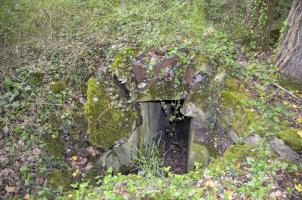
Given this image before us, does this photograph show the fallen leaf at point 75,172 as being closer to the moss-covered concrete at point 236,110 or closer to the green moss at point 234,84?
the moss-covered concrete at point 236,110

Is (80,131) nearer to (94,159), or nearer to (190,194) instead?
(94,159)

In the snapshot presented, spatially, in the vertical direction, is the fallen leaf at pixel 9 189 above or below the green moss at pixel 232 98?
below

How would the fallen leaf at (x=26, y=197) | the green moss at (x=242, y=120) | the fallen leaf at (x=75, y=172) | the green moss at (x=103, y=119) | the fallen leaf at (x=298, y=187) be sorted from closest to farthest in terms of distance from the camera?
the fallen leaf at (x=298, y=187) → the fallen leaf at (x=26, y=197) → the green moss at (x=242, y=120) → the fallen leaf at (x=75, y=172) → the green moss at (x=103, y=119)

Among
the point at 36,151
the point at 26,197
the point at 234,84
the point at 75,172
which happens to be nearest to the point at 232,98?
the point at 234,84

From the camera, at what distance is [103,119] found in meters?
5.35

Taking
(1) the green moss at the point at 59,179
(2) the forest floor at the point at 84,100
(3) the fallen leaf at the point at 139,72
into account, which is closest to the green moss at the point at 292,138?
(2) the forest floor at the point at 84,100

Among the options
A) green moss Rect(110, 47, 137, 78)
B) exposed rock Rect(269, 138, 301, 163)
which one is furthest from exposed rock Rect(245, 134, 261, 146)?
green moss Rect(110, 47, 137, 78)

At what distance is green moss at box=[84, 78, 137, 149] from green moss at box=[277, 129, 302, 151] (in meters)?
2.55

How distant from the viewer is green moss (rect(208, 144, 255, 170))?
4.10m

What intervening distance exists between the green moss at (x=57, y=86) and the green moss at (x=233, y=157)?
3145mm

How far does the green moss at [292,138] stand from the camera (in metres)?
4.23

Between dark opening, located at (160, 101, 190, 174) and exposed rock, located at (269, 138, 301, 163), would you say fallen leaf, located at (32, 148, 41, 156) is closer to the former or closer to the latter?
dark opening, located at (160, 101, 190, 174)

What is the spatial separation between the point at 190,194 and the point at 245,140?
1.64 metres

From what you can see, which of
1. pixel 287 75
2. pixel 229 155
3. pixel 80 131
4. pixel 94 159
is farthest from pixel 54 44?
pixel 287 75
